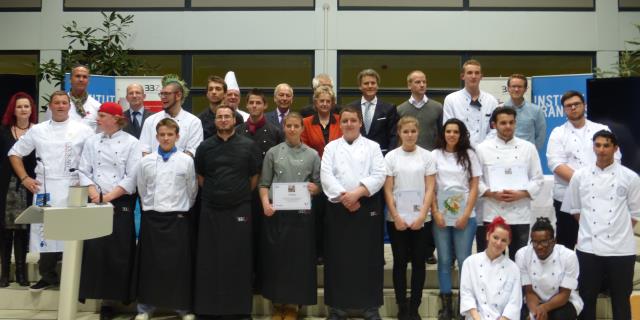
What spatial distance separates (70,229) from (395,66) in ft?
24.3

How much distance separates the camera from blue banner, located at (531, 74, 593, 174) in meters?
7.42

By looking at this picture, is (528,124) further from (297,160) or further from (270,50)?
(270,50)

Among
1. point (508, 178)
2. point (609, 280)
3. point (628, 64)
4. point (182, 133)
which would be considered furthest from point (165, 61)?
point (609, 280)

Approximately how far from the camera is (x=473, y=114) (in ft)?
17.9

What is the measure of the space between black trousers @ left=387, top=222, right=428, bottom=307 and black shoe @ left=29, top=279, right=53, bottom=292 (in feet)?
10.4

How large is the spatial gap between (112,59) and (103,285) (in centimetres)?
462

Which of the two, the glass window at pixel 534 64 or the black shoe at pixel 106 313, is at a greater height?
the glass window at pixel 534 64

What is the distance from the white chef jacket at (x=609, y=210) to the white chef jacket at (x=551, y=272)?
24 centimetres

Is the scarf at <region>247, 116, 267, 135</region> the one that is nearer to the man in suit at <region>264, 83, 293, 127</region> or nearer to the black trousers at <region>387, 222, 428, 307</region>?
the man in suit at <region>264, 83, 293, 127</region>

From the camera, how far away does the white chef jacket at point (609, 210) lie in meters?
4.40

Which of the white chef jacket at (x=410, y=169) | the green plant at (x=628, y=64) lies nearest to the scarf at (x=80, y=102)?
the white chef jacket at (x=410, y=169)

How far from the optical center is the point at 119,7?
958cm

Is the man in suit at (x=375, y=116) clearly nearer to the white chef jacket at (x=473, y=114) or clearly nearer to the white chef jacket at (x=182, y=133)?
the white chef jacket at (x=473, y=114)

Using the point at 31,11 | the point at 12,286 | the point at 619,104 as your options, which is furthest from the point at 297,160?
the point at 31,11
